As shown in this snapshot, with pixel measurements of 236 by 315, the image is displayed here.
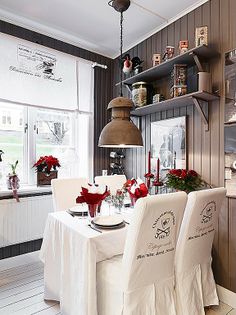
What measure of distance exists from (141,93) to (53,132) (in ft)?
4.26

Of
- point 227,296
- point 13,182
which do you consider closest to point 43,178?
point 13,182

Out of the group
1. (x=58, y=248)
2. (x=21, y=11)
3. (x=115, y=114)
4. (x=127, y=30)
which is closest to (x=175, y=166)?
(x=115, y=114)

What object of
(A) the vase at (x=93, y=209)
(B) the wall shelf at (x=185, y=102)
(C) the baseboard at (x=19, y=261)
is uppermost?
(B) the wall shelf at (x=185, y=102)

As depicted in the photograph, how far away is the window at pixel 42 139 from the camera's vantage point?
9.41 ft

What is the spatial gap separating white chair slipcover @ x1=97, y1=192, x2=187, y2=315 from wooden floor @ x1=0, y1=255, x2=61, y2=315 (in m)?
0.69

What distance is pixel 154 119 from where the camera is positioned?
116 inches

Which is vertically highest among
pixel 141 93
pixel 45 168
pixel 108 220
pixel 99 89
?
pixel 99 89

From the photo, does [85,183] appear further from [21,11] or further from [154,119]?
[21,11]

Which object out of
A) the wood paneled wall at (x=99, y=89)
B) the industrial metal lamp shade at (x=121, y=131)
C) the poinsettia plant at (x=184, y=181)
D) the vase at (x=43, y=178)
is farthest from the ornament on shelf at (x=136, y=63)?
the vase at (x=43, y=178)

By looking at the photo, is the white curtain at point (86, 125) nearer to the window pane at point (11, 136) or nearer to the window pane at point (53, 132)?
the window pane at point (53, 132)

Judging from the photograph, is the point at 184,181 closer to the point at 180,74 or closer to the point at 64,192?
the point at 180,74

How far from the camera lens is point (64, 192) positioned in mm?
2453

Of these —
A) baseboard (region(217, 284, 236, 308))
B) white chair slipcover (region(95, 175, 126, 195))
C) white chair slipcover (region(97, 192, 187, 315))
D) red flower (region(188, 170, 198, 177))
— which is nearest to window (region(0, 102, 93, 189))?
white chair slipcover (region(95, 175, 126, 195))

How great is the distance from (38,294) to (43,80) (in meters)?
2.34
